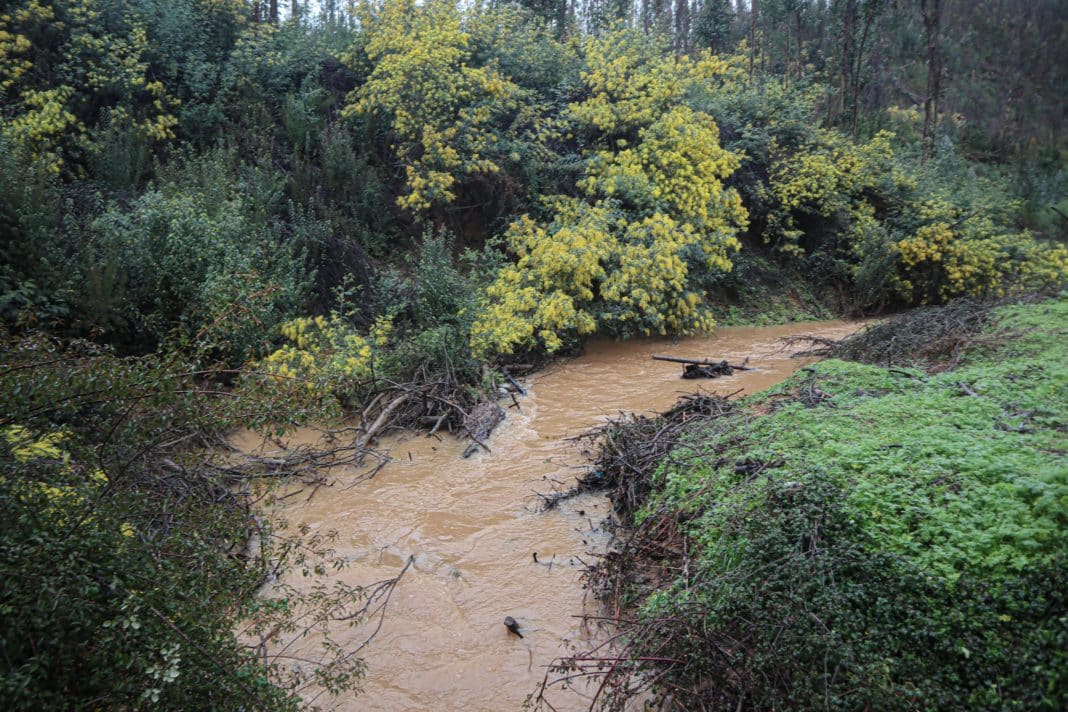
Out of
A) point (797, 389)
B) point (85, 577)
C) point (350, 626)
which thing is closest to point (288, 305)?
point (350, 626)

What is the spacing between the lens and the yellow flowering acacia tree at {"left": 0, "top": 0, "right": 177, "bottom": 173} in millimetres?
11273

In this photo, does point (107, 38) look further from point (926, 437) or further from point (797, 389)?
point (926, 437)

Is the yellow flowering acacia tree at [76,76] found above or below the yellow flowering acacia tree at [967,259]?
above

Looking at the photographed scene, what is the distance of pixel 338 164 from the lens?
13336 millimetres

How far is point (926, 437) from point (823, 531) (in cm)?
132

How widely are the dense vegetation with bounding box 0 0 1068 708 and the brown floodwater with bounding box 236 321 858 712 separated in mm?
686

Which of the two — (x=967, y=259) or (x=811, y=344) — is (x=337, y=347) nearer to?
(x=811, y=344)

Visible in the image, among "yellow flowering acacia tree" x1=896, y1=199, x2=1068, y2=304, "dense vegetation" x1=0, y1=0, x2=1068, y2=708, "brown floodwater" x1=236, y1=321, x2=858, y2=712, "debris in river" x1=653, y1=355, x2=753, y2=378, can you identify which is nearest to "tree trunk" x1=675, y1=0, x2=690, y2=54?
"dense vegetation" x1=0, y1=0, x2=1068, y2=708

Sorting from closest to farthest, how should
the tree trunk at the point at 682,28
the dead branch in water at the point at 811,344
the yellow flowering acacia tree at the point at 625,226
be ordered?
the dead branch in water at the point at 811,344 → the yellow flowering acacia tree at the point at 625,226 → the tree trunk at the point at 682,28

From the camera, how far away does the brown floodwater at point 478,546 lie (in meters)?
4.17


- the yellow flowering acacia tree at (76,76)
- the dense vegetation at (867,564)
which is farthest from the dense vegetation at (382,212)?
the dense vegetation at (867,564)

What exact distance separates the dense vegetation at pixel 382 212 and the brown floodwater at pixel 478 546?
2.25 feet

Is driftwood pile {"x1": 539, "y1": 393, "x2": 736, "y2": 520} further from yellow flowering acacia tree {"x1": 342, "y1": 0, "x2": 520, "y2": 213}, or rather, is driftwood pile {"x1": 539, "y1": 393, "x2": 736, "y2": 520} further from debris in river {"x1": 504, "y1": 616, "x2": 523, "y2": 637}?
A: yellow flowering acacia tree {"x1": 342, "y1": 0, "x2": 520, "y2": 213}

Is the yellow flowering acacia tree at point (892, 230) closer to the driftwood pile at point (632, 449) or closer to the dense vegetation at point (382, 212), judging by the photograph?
the dense vegetation at point (382, 212)
